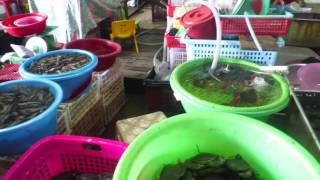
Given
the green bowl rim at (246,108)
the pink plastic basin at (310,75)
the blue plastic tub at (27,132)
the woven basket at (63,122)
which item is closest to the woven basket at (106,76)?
the woven basket at (63,122)

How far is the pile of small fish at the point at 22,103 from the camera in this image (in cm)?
116

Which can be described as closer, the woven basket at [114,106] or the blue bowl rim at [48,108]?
the blue bowl rim at [48,108]

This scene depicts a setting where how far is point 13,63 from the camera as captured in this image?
6.37ft

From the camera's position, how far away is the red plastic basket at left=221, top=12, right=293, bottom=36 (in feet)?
4.65

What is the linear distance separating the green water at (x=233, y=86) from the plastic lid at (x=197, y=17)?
0.77 ft

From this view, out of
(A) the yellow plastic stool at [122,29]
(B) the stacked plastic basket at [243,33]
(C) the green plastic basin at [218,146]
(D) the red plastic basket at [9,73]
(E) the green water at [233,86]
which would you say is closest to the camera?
(C) the green plastic basin at [218,146]

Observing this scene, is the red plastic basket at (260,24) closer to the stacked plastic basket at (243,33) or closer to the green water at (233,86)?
the stacked plastic basket at (243,33)

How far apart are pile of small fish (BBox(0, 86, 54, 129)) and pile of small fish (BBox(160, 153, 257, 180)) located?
2.11 ft

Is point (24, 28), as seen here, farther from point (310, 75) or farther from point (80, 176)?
point (310, 75)

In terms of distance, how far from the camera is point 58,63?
1648mm

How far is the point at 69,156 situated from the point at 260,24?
1.11m

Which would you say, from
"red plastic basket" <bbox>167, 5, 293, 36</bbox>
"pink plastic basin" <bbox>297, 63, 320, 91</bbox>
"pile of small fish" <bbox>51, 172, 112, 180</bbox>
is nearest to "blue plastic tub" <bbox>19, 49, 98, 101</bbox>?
"pile of small fish" <bbox>51, 172, 112, 180</bbox>

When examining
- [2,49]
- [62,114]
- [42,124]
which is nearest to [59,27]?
[2,49]

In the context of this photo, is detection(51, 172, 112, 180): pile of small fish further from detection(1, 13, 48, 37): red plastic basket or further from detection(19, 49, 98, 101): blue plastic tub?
detection(1, 13, 48, 37): red plastic basket
